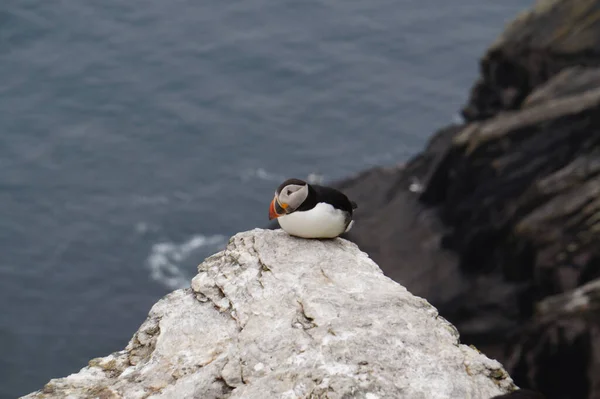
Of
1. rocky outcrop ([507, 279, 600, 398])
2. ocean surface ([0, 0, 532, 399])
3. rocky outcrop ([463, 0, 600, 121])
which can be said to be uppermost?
rocky outcrop ([463, 0, 600, 121])

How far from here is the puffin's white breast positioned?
15586 mm

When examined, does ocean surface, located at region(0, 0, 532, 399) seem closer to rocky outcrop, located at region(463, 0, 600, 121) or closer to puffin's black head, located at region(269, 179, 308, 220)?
rocky outcrop, located at region(463, 0, 600, 121)

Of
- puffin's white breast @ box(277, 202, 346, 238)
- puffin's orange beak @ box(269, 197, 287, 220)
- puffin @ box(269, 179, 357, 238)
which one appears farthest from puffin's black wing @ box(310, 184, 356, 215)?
puffin's orange beak @ box(269, 197, 287, 220)

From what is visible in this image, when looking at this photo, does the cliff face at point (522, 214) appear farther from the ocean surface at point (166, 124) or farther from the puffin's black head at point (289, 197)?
the ocean surface at point (166, 124)

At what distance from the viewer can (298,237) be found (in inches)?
634

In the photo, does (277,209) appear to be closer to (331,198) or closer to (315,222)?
(315,222)

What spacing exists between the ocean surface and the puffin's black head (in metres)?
45.0

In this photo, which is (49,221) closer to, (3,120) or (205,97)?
(3,120)

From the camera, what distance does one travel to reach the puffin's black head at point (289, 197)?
51.2 ft

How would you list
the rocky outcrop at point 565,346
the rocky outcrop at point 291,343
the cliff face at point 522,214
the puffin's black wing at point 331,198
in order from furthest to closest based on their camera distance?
the cliff face at point 522,214 < the rocky outcrop at point 565,346 < the puffin's black wing at point 331,198 < the rocky outcrop at point 291,343

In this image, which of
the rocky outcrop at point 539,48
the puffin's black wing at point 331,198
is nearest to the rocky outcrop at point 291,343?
the puffin's black wing at point 331,198

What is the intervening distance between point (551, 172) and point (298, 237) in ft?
75.9

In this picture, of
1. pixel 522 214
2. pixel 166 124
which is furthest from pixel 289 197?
pixel 166 124

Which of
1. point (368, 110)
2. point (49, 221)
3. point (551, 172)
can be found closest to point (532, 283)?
point (551, 172)
